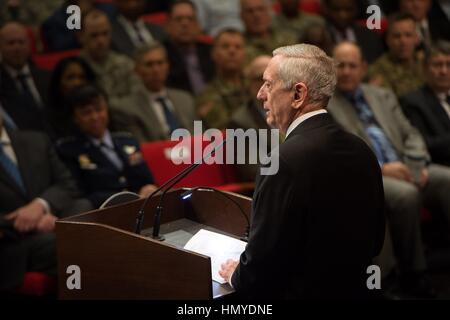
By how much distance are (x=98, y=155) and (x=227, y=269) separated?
1354 millimetres

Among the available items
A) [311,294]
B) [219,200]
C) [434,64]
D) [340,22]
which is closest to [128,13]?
[340,22]

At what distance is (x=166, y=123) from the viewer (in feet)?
10.7

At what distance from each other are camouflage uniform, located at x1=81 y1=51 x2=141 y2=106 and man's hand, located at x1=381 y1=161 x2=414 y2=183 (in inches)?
47.5

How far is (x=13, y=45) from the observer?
3223 millimetres

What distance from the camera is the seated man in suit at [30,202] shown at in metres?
2.41

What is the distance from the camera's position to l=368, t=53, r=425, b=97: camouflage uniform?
375 centimetres

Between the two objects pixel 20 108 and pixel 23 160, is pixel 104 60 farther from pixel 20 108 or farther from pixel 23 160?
pixel 23 160

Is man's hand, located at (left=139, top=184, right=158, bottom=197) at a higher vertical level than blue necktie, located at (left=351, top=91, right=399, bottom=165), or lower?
lower

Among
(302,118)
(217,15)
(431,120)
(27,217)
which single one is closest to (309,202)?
(302,118)

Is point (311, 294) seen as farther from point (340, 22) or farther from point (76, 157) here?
point (340, 22)

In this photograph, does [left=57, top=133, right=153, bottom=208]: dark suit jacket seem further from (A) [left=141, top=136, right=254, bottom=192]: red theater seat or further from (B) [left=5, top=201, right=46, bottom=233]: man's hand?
(B) [left=5, top=201, right=46, bottom=233]: man's hand

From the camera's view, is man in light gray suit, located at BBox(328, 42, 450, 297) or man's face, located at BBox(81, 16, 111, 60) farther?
man's face, located at BBox(81, 16, 111, 60)

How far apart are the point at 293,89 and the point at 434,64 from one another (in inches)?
80.5
